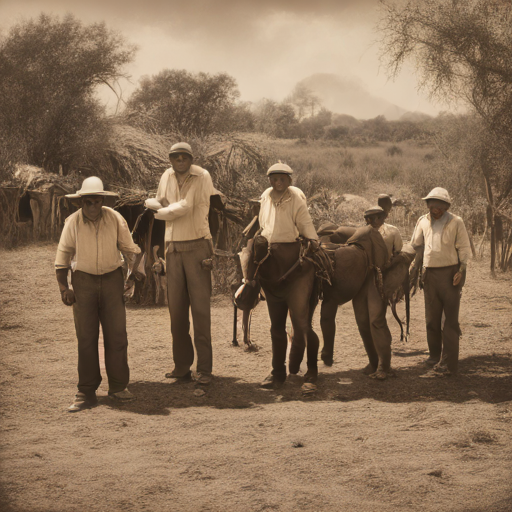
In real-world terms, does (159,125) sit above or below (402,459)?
above

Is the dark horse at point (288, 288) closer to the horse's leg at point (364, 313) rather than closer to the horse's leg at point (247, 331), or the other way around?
the horse's leg at point (364, 313)

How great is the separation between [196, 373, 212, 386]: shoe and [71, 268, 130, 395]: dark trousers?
757 mm

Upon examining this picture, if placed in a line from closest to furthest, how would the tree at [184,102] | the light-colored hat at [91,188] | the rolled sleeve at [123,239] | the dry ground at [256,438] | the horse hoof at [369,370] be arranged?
the dry ground at [256,438] < the light-colored hat at [91,188] < the rolled sleeve at [123,239] < the horse hoof at [369,370] < the tree at [184,102]

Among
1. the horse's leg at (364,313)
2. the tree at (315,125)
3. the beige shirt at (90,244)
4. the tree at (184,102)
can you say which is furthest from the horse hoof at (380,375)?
the tree at (315,125)

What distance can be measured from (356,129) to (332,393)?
31048mm

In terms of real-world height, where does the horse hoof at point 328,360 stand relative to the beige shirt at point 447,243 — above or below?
below

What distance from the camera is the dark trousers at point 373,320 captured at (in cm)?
595

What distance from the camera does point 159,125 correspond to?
16531 millimetres

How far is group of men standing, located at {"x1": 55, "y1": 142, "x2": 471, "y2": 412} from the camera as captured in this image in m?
5.08

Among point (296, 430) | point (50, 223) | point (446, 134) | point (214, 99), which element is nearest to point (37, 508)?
point (296, 430)

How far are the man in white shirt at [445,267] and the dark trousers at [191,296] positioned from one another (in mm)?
2232

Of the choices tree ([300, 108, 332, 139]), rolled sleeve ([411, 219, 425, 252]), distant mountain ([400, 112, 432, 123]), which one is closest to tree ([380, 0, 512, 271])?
rolled sleeve ([411, 219, 425, 252])

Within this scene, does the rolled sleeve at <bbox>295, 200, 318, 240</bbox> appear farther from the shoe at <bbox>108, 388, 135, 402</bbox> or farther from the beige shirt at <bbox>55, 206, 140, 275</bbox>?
the shoe at <bbox>108, 388, 135, 402</bbox>

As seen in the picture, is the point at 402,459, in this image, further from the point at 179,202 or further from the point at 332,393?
the point at 179,202
